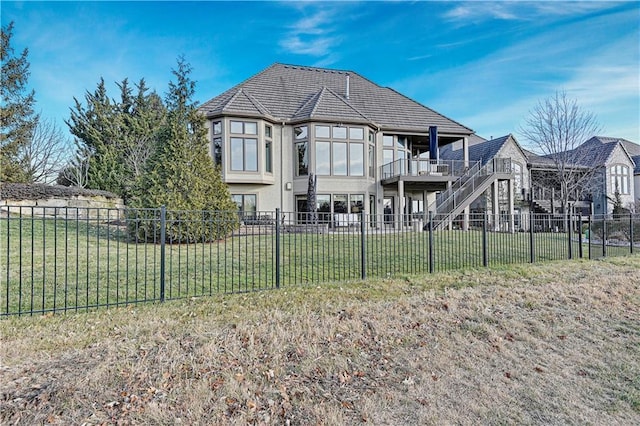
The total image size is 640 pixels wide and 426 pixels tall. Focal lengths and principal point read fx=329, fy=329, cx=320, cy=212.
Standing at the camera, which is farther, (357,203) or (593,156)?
(593,156)

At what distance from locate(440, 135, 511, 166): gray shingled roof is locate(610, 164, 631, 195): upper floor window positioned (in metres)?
12.2

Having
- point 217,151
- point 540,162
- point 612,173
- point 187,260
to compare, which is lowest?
point 187,260

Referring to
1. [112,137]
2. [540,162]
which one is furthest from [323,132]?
[540,162]

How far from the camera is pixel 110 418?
2.60m

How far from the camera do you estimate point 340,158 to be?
17.8m

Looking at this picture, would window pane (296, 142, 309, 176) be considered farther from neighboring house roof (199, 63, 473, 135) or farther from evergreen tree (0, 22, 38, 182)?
evergreen tree (0, 22, 38, 182)

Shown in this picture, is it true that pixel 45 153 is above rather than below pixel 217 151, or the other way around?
above

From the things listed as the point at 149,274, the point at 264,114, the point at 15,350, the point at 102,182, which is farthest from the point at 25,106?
the point at 15,350

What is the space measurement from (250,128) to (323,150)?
12.9 ft

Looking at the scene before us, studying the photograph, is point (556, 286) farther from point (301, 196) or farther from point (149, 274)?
point (301, 196)

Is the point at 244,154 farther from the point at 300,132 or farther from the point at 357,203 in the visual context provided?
→ the point at 357,203

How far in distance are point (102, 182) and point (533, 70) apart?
26.8 meters

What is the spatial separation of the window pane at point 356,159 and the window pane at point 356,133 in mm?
383

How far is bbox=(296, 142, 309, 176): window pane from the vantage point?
1756cm
